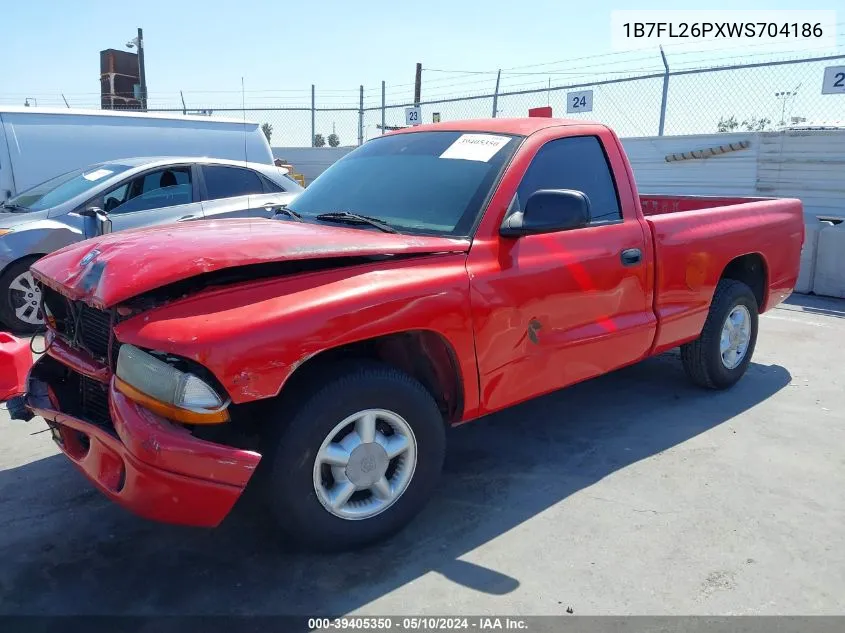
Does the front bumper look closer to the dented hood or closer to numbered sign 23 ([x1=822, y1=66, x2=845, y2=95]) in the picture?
the dented hood

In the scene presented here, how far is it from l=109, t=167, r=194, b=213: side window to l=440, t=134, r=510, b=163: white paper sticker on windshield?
434cm

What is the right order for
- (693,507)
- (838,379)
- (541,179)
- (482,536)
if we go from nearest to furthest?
(482,536), (693,507), (541,179), (838,379)

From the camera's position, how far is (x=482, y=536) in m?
3.16

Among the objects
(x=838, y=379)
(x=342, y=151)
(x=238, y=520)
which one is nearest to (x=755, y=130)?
(x=838, y=379)

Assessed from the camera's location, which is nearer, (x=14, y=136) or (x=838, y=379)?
(x=838, y=379)

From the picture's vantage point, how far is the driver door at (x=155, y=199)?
6805 millimetres

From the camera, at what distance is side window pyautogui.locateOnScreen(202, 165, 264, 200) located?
296 inches

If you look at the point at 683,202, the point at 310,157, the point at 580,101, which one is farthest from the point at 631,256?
the point at 310,157

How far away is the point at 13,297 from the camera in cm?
632

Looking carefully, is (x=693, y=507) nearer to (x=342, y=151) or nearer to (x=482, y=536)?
(x=482, y=536)

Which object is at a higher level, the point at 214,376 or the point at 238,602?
the point at 214,376

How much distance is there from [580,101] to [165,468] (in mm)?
12115

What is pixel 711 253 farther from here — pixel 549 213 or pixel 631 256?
pixel 549 213

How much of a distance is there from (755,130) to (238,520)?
11.9 m
